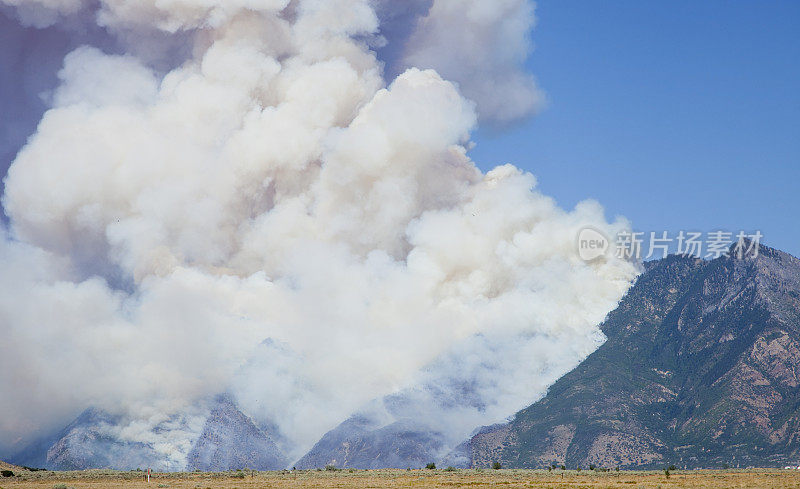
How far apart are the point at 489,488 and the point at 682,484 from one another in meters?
28.5

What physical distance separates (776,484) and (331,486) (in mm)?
60791

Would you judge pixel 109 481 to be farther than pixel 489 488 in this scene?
Yes

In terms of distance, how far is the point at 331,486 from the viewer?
122 metres

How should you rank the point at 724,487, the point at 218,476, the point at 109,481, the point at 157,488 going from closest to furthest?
the point at 724,487
the point at 157,488
the point at 109,481
the point at 218,476

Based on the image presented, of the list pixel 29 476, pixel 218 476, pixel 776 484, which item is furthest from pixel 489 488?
pixel 29 476

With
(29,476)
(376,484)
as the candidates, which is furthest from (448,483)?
(29,476)

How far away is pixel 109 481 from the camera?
144 m

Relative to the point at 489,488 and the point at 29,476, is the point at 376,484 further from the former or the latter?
the point at 29,476

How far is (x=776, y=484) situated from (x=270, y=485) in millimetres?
70800

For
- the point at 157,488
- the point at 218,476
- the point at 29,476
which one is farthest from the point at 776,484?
the point at 29,476

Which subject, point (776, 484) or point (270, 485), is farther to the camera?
point (270, 485)

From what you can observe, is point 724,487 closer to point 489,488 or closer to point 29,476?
point 489,488

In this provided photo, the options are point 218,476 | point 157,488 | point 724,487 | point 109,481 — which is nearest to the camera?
point 724,487

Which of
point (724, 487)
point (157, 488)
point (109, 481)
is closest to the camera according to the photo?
point (724, 487)
